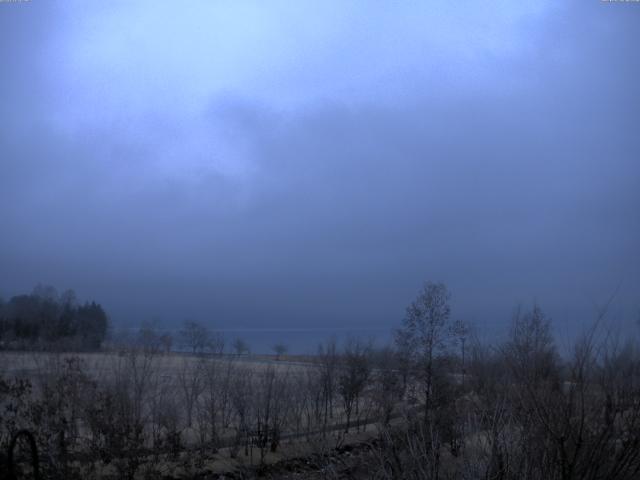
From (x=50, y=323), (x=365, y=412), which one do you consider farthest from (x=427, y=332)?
(x=50, y=323)

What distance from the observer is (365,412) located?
3656 cm

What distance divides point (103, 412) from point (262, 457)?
9243 millimetres

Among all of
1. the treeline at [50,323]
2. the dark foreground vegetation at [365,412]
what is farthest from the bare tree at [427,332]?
the treeline at [50,323]

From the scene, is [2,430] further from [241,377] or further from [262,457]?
[241,377]

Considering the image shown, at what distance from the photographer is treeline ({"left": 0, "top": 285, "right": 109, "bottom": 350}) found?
98.4 ft

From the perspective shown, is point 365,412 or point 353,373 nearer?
point 365,412

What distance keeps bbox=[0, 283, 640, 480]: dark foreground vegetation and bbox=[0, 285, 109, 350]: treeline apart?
314 cm

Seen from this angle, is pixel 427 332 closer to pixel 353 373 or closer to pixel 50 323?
pixel 353 373

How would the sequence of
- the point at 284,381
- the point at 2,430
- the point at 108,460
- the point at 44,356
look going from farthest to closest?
1. the point at 284,381
2. the point at 44,356
3. the point at 108,460
4. the point at 2,430

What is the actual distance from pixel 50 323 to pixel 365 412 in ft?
70.7

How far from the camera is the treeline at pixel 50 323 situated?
30000 mm

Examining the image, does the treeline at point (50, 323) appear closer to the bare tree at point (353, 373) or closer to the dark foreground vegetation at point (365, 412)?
the dark foreground vegetation at point (365, 412)

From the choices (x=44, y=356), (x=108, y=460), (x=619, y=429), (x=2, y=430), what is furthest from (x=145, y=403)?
(x=619, y=429)

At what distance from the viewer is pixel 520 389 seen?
9.16m
